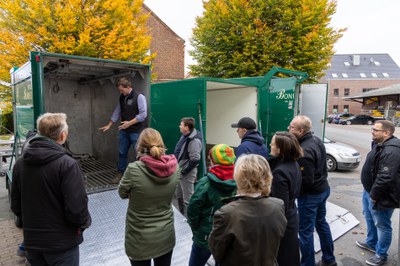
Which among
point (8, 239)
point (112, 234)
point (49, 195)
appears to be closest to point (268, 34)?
point (112, 234)

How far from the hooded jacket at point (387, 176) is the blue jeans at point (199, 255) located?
7.32 ft

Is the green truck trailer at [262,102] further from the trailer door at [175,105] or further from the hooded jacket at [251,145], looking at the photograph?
the hooded jacket at [251,145]

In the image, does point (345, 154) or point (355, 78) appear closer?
point (345, 154)

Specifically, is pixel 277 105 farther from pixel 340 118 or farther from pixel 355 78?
pixel 355 78

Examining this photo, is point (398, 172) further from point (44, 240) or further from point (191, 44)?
point (191, 44)

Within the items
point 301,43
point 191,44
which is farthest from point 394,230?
point 191,44

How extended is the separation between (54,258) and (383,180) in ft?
11.5

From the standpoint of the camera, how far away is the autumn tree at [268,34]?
1093 cm

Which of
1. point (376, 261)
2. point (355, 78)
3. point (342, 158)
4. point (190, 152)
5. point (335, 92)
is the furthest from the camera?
point (335, 92)

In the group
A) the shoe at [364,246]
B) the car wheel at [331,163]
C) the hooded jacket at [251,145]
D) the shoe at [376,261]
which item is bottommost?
the shoe at [364,246]

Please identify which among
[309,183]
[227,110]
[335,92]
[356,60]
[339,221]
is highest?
[356,60]

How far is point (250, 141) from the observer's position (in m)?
3.70

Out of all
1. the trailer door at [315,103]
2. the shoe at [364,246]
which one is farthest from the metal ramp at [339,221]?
the trailer door at [315,103]

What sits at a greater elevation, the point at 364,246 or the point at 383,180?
the point at 383,180
